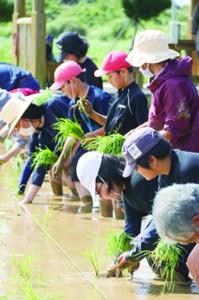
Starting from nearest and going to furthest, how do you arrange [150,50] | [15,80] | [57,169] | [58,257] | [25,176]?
1. [58,257]
2. [150,50]
3. [57,169]
4. [25,176]
5. [15,80]

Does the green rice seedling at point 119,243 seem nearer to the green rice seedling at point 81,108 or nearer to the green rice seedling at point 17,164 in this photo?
the green rice seedling at point 81,108

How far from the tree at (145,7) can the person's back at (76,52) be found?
1544 cm

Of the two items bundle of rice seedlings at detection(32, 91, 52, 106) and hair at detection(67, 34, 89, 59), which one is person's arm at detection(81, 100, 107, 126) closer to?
bundle of rice seedlings at detection(32, 91, 52, 106)

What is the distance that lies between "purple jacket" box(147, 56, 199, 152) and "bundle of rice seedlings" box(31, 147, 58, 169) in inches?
83.3

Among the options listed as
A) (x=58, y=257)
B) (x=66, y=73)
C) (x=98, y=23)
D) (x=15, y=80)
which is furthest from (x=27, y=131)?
(x=98, y=23)

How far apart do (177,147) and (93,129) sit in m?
1.91

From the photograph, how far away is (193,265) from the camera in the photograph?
5.96 meters

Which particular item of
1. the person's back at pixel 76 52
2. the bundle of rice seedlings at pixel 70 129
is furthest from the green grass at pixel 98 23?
the bundle of rice seedlings at pixel 70 129

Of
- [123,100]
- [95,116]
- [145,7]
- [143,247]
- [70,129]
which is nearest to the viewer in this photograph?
[143,247]

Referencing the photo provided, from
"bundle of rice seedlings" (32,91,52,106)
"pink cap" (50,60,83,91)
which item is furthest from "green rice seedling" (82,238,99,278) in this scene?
"bundle of rice seedlings" (32,91,52,106)

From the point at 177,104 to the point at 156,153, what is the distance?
128cm

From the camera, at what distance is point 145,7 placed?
26.3 meters

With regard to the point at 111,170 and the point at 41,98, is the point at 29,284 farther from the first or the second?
the point at 41,98

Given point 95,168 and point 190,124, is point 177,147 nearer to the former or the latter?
point 190,124
